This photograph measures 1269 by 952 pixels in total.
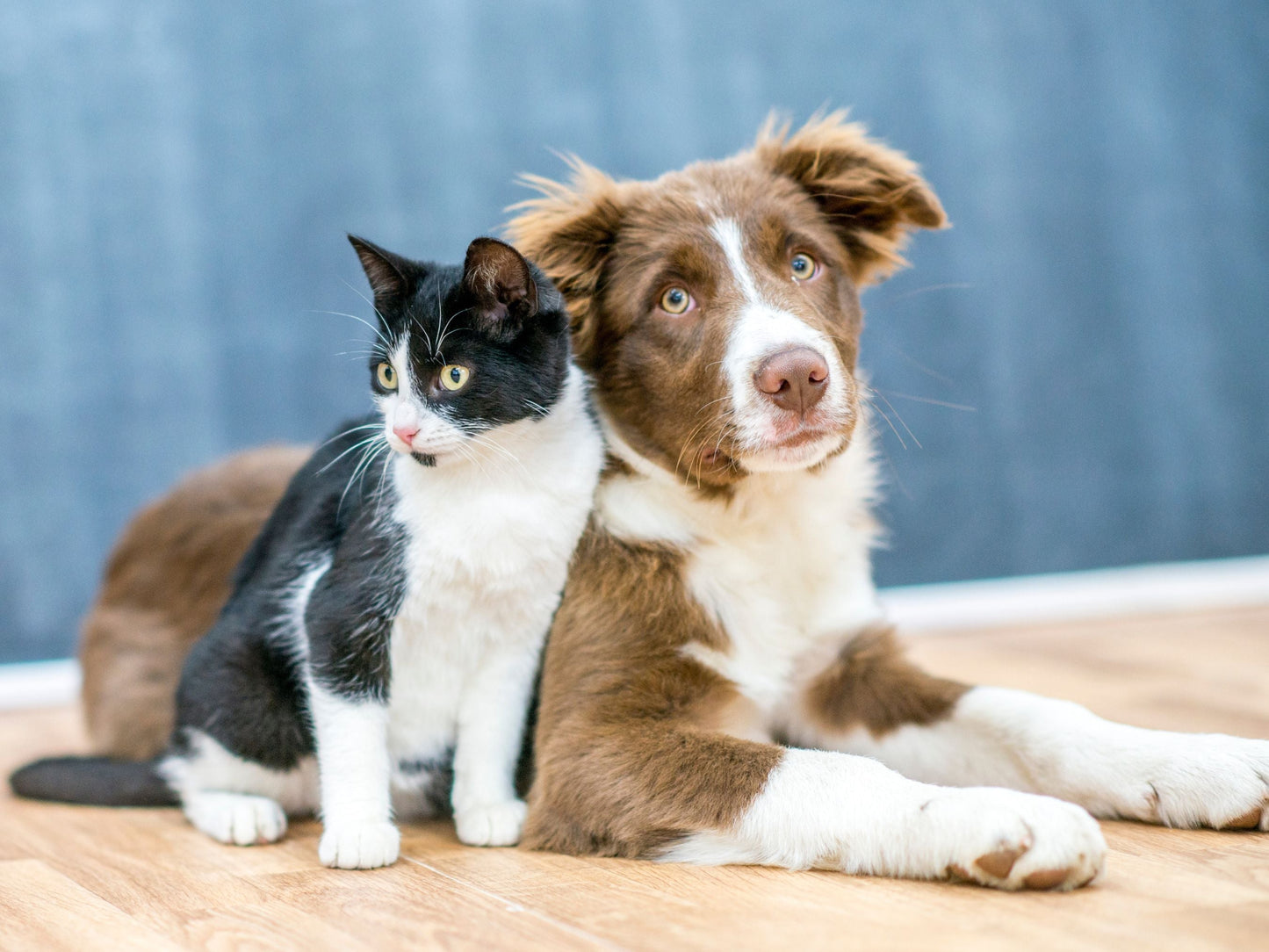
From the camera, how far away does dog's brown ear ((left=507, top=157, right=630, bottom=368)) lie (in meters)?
1.87

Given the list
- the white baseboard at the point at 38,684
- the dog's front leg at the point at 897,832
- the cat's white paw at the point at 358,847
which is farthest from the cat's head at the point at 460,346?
the white baseboard at the point at 38,684

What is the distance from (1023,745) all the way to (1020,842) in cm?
43

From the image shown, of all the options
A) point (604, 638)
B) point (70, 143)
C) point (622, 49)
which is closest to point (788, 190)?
point (604, 638)

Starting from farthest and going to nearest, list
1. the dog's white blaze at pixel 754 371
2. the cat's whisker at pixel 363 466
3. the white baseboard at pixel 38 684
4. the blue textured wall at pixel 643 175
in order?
the blue textured wall at pixel 643 175
the white baseboard at pixel 38 684
the cat's whisker at pixel 363 466
the dog's white blaze at pixel 754 371

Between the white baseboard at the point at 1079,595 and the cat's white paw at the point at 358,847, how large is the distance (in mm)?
2511

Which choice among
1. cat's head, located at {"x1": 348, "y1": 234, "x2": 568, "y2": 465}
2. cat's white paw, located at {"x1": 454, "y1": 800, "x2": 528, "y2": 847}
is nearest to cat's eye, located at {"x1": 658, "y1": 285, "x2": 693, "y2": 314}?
cat's head, located at {"x1": 348, "y1": 234, "x2": 568, "y2": 465}

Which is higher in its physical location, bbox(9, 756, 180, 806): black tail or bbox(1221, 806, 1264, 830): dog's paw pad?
bbox(1221, 806, 1264, 830): dog's paw pad

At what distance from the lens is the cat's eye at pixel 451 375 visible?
1580 millimetres

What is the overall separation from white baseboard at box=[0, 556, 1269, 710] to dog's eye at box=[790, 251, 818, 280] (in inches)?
83.8

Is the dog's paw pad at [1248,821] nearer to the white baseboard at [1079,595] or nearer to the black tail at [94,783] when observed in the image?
the black tail at [94,783]

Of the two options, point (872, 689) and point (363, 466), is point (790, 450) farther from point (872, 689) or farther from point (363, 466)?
point (363, 466)

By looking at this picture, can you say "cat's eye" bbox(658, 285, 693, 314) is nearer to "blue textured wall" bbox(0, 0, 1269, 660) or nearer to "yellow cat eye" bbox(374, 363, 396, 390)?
"yellow cat eye" bbox(374, 363, 396, 390)

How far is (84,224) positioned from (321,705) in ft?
7.46

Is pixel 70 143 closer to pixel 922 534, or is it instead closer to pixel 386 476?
pixel 386 476
